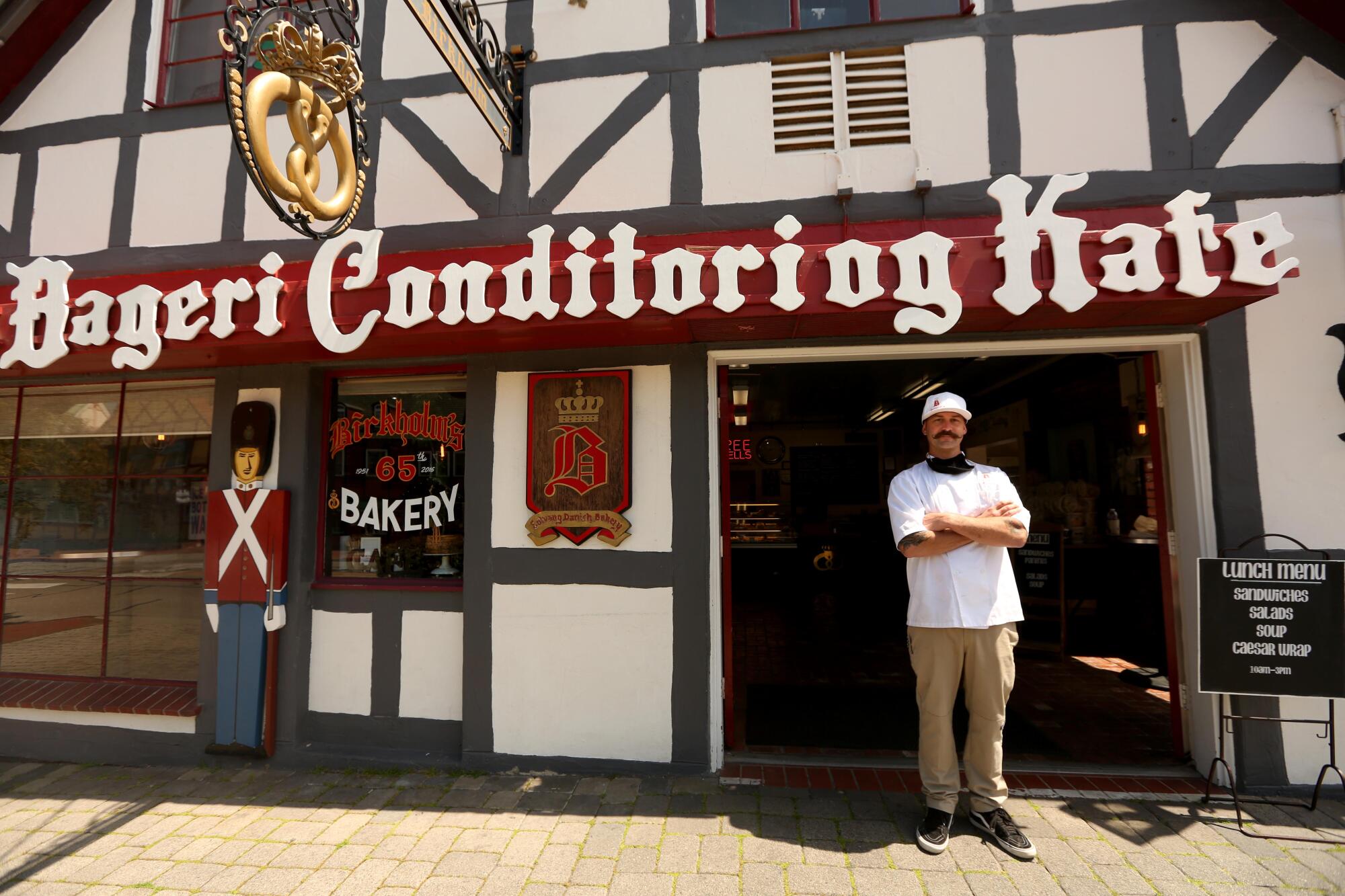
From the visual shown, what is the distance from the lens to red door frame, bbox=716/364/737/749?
13.0 ft

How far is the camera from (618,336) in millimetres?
3717

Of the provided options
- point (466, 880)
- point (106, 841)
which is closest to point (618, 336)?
point (466, 880)

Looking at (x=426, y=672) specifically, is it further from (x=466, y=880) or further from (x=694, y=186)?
(x=694, y=186)

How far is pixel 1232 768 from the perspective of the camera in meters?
3.36

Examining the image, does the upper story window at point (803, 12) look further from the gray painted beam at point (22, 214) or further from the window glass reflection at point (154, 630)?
the window glass reflection at point (154, 630)

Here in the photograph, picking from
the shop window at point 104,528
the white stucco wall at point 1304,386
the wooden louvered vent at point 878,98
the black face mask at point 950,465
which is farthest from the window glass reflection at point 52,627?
the white stucco wall at point 1304,386

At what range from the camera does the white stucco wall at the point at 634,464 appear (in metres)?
3.82

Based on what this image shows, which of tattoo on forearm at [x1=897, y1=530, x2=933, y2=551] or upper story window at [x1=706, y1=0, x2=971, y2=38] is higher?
upper story window at [x1=706, y1=0, x2=971, y2=38]

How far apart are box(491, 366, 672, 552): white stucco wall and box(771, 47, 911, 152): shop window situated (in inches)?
71.5

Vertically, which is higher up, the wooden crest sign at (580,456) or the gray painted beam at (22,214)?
the gray painted beam at (22,214)

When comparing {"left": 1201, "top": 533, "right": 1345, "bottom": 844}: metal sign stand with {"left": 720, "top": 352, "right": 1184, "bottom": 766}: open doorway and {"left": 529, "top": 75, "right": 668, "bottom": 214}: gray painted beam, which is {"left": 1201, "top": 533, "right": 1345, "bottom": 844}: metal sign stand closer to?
{"left": 720, "top": 352, "right": 1184, "bottom": 766}: open doorway

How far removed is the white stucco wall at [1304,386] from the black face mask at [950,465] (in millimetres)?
1850

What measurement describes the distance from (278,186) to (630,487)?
2.37m

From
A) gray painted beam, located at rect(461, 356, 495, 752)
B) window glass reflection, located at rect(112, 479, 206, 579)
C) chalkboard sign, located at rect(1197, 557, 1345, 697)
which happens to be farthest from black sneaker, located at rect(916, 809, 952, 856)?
window glass reflection, located at rect(112, 479, 206, 579)
